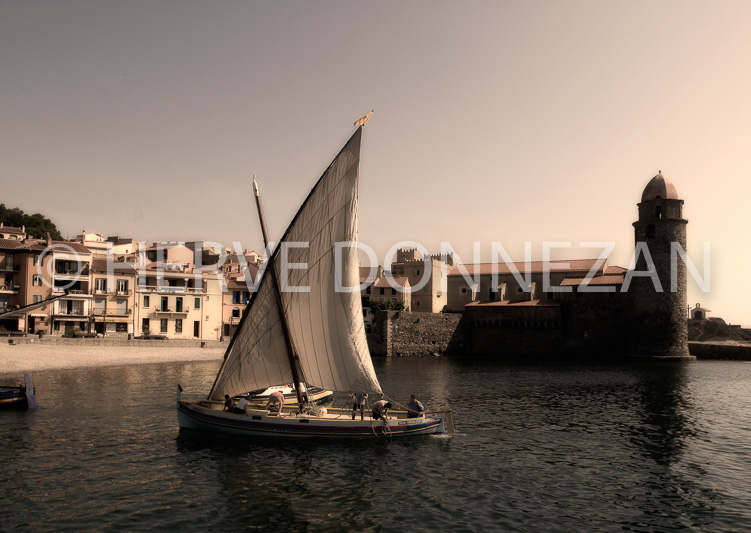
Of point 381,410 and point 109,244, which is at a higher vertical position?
point 109,244

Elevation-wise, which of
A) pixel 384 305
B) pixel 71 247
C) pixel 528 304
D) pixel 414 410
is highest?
pixel 71 247

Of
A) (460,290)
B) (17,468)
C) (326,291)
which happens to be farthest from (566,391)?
(460,290)

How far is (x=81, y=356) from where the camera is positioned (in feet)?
192

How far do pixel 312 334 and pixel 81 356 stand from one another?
40.8 m

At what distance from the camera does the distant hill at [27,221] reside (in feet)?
323

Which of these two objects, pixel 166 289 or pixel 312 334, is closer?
pixel 312 334

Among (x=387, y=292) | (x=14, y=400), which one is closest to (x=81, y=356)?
(x=14, y=400)

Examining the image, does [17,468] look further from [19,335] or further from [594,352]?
[594,352]

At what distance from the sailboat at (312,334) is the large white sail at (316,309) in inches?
1.9

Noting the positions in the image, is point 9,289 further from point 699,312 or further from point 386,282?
point 699,312

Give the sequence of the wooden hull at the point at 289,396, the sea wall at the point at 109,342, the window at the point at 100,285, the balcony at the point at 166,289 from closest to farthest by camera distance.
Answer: the wooden hull at the point at 289,396
the sea wall at the point at 109,342
the window at the point at 100,285
the balcony at the point at 166,289

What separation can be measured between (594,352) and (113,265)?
238 feet

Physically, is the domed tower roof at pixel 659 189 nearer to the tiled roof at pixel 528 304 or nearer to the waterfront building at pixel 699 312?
the tiled roof at pixel 528 304

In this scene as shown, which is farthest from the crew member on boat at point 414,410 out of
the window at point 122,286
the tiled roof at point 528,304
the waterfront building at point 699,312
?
the waterfront building at point 699,312
